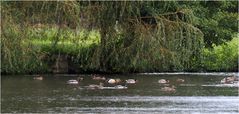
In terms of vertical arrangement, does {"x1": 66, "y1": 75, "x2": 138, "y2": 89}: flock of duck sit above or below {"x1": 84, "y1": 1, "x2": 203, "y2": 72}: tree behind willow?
below

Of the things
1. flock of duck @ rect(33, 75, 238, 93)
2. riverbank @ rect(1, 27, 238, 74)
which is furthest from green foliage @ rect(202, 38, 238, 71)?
flock of duck @ rect(33, 75, 238, 93)

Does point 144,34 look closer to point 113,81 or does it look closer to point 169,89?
point 169,89

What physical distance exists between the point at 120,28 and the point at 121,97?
2.98 m

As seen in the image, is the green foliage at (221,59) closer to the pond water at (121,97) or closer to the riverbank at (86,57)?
the riverbank at (86,57)

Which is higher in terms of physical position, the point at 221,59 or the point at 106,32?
the point at 106,32

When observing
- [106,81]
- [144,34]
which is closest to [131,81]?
[106,81]

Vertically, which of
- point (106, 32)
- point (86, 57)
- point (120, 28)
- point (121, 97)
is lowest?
point (121, 97)

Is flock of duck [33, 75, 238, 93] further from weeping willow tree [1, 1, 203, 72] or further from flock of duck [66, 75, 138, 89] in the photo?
weeping willow tree [1, 1, 203, 72]

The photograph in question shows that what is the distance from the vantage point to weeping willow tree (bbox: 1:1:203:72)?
20.3 meters

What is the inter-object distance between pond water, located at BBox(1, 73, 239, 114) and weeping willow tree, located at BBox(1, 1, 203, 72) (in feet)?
3.74

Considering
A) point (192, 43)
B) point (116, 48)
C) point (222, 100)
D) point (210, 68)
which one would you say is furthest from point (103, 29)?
point (210, 68)

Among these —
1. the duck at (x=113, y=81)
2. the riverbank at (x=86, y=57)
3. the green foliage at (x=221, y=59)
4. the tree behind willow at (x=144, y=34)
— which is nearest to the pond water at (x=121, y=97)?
the duck at (x=113, y=81)

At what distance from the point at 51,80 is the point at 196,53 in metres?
6.13

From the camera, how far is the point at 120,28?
2508cm
